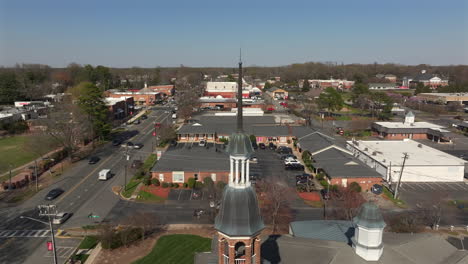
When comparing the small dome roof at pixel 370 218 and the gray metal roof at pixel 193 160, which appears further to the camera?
the gray metal roof at pixel 193 160

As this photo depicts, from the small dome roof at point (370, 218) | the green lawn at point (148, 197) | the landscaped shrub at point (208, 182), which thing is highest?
the small dome roof at point (370, 218)

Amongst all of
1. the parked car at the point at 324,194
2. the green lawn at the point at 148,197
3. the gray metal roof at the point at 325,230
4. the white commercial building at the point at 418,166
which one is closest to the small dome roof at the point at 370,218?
the gray metal roof at the point at 325,230

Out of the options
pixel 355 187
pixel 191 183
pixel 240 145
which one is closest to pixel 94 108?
pixel 191 183

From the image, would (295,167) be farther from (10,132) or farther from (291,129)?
(10,132)

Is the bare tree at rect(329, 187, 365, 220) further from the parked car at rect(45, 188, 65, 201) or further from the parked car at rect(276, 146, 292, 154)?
the parked car at rect(45, 188, 65, 201)

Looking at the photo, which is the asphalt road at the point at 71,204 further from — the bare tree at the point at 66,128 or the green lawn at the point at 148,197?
the bare tree at the point at 66,128

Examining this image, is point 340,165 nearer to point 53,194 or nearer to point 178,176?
point 178,176
